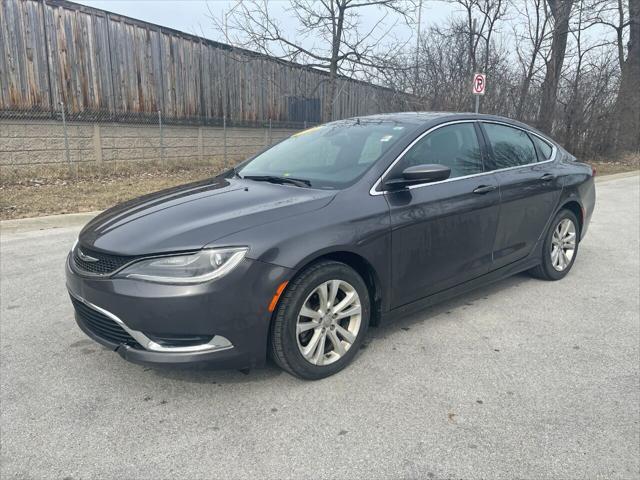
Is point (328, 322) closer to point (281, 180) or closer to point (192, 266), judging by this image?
point (192, 266)

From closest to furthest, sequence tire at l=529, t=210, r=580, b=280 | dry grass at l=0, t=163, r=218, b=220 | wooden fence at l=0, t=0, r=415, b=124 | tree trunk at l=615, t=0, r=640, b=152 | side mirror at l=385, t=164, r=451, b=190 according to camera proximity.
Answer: side mirror at l=385, t=164, r=451, b=190 → tire at l=529, t=210, r=580, b=280 → dry grass at l=0, t=163, r=218, b=220 → wooden fence at l=0, t=0, r=415, b=124 → tree trunk at l=615, t=0, r=640, b=152

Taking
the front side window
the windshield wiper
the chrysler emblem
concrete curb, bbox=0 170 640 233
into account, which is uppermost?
the front side window

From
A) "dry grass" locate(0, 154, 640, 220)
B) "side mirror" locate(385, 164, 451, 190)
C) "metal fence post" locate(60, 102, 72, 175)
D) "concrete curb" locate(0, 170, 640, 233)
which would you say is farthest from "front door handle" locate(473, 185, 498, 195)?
"metal fence post" locate(60, 102, 72, 175)

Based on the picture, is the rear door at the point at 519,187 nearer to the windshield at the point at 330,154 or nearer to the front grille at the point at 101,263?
the windshield at the point at 330,154

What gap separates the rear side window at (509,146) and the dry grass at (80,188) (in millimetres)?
6768

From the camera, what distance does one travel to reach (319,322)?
2920 mm

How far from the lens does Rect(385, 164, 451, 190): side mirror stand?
320 cm

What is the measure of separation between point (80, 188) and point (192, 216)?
850 cm

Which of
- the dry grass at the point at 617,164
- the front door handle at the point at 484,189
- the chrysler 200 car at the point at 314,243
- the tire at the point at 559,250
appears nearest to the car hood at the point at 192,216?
the chrysler 200 car at the point at 314,243

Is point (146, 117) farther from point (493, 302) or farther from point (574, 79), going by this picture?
point (574, 79)

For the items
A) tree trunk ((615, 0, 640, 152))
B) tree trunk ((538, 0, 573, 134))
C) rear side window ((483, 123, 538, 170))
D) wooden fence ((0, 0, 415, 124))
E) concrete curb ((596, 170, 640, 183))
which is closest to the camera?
rear side window ((483, 123, 538, 170))

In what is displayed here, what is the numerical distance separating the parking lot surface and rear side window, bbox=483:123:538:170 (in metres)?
1.26

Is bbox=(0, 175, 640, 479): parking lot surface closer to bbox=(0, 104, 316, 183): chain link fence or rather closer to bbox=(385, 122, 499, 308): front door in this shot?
bbox=(385, 122, 499, 308): front door

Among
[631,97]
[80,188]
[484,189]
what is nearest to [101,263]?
[484,189]
